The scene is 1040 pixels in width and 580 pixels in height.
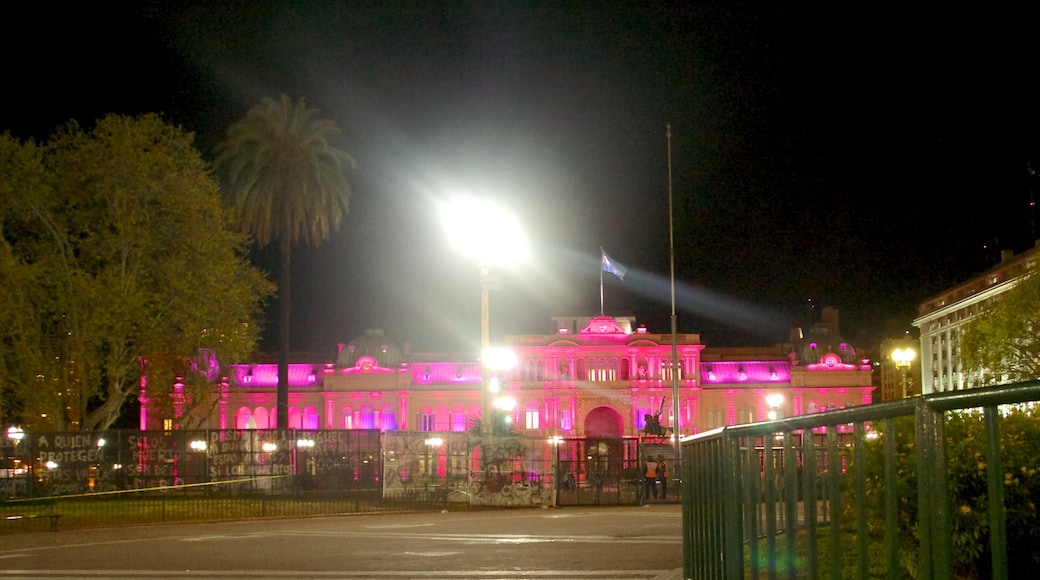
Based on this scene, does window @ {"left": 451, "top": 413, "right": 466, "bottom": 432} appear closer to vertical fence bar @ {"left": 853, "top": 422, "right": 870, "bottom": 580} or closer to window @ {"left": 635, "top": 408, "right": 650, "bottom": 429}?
window @ {"left": 635, "top": 408, "right": 650, "bottom": 429}

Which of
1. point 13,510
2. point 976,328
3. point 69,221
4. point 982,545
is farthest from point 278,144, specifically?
point 982,545

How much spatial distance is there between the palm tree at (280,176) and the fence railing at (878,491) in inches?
1579

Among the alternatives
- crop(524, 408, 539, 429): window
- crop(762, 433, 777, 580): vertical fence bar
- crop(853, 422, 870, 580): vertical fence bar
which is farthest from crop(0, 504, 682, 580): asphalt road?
crop(524, 408, 539, 429): window

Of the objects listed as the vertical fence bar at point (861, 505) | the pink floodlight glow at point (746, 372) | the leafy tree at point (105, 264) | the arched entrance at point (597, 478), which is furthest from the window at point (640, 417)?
the vertical fence bar at point (861, 505)

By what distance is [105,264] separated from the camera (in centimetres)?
3534

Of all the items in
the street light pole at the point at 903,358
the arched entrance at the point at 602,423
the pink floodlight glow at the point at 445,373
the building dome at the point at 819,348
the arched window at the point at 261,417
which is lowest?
the arched entrance at the point at 602,423

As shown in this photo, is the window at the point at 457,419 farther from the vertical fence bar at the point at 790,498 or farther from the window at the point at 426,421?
the vertical fence bar at the point at 790,498

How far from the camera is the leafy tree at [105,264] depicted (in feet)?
109

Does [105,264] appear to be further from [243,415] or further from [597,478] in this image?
[243,415]

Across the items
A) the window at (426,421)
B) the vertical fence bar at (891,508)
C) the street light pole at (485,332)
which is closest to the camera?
the vertical fence bar at (891,508)

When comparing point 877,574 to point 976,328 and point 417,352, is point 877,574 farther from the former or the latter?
point 417,352

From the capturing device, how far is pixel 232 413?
303 ft

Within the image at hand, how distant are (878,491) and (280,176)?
4320 cm

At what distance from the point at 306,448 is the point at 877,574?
26796 mm
